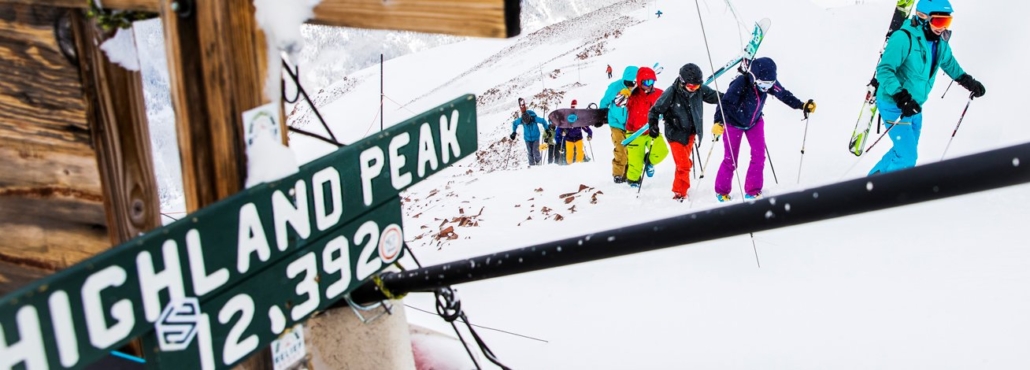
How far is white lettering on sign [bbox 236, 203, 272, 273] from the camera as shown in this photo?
172 centimetres

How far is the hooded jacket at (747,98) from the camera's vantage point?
6859mm

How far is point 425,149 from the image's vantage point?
2.21m

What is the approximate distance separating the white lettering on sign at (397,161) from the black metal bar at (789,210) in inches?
15.4

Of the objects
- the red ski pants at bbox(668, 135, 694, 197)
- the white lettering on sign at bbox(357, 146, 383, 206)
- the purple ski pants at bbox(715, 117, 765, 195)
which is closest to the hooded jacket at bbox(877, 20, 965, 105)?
the purple ski pants at bbox(715, 117, 765, 195)

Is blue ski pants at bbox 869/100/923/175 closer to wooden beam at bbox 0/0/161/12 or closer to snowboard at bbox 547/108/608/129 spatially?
snowboard at bbox 547/108/608/129

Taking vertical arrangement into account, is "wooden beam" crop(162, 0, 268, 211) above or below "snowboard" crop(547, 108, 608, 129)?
above

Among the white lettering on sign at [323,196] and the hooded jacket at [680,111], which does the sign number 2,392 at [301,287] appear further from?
the hooded jacket at [680,111]

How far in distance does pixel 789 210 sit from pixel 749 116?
6006mm

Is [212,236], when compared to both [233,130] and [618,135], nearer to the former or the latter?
[233,130]

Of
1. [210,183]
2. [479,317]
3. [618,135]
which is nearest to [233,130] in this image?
[210,183]

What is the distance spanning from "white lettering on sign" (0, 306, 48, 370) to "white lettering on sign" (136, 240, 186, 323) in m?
0.20

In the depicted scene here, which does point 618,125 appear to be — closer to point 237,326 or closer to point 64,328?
point 237,326

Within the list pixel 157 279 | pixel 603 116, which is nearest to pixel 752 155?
pixel 603 116

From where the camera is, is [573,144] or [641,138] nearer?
[641,138]
